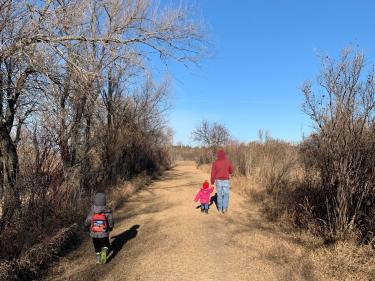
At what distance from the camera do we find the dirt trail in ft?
21.0

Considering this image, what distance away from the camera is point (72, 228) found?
877 cm

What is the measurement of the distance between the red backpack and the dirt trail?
0.63 meters

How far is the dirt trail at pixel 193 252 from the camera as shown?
6410mm

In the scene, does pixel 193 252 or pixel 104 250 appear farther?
pixel 193 252

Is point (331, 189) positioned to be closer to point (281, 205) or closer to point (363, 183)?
point (363, 183)

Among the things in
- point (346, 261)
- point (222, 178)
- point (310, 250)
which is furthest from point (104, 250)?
point (222, 178)

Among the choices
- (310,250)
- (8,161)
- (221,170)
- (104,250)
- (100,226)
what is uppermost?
(8,161)

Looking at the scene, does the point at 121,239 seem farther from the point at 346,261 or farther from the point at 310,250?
the point at 346,261

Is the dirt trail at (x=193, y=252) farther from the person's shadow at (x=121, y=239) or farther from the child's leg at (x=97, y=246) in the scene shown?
the child's leg at (x=97, y=246)

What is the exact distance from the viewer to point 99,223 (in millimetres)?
7020

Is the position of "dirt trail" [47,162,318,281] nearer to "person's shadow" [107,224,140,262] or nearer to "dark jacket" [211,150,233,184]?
"person's shadow" [107,224,140,262]


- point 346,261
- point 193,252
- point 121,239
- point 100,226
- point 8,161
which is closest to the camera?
point 346,261

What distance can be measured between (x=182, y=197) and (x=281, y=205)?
492 centimetres

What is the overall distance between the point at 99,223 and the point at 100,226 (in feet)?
0.18
